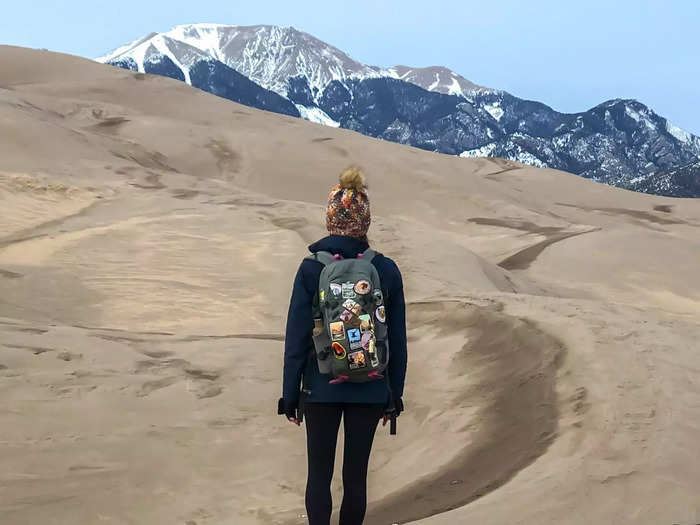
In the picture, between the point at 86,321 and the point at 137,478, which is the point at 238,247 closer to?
the point at 86,321

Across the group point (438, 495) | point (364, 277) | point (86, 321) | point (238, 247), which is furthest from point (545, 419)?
point (238, 247)

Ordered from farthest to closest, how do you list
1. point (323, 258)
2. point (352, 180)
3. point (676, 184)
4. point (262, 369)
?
point (676, 184) → point (262, 369) → point (352, 180) → point (323, 258)

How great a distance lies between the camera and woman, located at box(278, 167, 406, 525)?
2691 mm

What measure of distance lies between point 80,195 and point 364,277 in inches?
495

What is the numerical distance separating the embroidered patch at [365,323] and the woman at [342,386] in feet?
0.57

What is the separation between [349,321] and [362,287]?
0.43 feet

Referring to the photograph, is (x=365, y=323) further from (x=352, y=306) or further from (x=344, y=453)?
(x=344, y=453)

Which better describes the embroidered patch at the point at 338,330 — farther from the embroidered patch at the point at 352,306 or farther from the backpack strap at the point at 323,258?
the backpack strap at the point at 323,258

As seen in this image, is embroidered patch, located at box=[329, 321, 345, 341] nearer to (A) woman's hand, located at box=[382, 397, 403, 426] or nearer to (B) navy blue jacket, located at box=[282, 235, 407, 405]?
(B) navy blue jacket, located at box=[282, 235, 407, 405]

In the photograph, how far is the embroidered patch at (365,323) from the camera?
2.61 meters

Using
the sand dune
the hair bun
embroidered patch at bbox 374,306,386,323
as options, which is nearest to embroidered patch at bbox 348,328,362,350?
embroidered patch at bbox 374,306,386,323

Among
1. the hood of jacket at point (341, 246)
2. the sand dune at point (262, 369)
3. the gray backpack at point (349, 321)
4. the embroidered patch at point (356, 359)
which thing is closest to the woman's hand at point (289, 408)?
the gray backpack at point (349, 321)

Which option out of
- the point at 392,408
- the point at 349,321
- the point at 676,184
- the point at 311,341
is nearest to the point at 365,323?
the point at 349,321

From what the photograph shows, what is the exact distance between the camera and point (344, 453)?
8.99 feet
